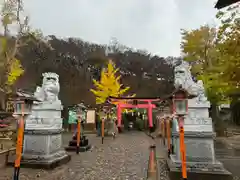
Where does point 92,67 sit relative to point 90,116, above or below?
above

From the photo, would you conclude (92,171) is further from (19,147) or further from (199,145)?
(199,145)

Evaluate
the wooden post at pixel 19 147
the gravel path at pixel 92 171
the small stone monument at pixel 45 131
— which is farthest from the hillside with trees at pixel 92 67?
the wooden post at pixel 19 147

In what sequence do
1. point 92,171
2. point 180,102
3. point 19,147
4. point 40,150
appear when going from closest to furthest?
point 19,147 → point 180,102 → point 92,171 → point 40,150

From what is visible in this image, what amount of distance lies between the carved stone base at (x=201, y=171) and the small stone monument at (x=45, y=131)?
416cm

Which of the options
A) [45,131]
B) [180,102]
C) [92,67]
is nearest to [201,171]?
[180,102]

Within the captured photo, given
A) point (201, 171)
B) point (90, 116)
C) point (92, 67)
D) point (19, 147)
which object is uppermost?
point (92, 67)

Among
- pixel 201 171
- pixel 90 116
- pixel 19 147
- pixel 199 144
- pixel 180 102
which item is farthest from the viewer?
pixel 90 116

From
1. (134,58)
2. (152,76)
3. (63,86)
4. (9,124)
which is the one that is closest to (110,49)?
(134,58)

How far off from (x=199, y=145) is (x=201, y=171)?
2.51 ft

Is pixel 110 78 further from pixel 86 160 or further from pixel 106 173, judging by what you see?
pixel 106 173

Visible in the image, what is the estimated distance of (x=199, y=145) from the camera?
6.46m

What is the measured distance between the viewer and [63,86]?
92.1 feet

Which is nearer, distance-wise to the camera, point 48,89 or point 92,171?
point 92,171

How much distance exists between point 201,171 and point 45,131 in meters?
5.39
